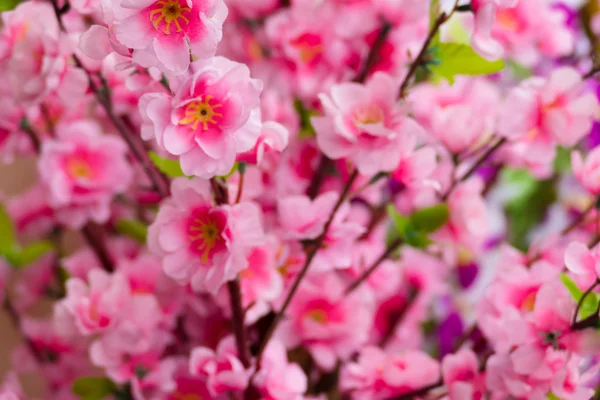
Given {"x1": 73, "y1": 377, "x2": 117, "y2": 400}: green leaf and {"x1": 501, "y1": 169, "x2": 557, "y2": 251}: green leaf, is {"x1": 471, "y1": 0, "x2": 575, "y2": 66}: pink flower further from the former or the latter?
{"x1": 73, "y1": 377, "x2": 117, "y2": 400}: green leaf

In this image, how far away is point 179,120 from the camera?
327mm

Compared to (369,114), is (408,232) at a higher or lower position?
lower

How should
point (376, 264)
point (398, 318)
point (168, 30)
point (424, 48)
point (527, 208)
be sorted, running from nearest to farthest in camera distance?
point (168, 30) < point (424, 48) < point (376, 264) < point (398, 318) < point (527, 208)

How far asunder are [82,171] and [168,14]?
266 mm

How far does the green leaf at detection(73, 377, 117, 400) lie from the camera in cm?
49

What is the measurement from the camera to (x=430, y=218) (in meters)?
0.48

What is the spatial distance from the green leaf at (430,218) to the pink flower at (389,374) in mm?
95

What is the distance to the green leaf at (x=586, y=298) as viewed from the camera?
38 cm

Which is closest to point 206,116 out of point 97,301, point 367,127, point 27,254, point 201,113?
point 201,113

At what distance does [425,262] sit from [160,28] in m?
0.40

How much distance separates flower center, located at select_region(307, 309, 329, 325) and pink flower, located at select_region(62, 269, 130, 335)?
0.46ft

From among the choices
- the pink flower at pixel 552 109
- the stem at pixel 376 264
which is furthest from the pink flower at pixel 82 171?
the pink flower at pixel 552 109

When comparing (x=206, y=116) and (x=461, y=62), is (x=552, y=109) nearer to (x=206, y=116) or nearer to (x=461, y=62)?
(x=461, y=62)

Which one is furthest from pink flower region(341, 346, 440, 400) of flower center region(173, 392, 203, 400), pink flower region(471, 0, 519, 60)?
pink flower region(471, 0, 519, 60)
